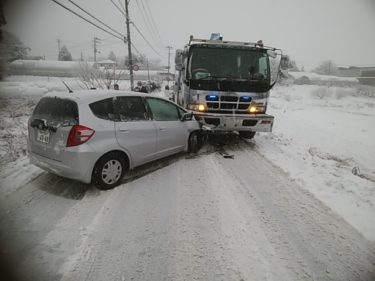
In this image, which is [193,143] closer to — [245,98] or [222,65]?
[245,98]

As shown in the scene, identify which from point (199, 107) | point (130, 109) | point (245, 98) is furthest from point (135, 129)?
point (245, 98)

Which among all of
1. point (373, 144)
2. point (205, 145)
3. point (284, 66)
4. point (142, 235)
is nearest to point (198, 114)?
point (205, 145)

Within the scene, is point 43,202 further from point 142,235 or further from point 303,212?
point 303,212

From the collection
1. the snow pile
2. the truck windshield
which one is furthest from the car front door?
the snow pile

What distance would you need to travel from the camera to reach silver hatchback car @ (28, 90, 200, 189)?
406cm

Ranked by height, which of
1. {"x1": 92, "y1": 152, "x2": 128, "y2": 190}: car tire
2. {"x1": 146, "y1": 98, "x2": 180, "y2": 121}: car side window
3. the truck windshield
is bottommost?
{"x1": 92, "y1": 152, "x2": 128, "y2": 190}: car tire

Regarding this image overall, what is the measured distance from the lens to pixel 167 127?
5.77m

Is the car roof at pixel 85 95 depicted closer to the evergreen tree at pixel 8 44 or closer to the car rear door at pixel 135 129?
the car rear door at pixel 135 129

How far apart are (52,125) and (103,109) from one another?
864 millimetres

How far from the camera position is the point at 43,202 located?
408cm

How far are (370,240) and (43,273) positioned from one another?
414 cm

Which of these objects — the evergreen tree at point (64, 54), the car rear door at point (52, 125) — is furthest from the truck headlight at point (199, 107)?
the evergreen tree at point (64, 54)

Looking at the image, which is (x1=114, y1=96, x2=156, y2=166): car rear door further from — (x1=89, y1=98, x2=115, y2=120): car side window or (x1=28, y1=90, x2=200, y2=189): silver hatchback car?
(x1=89, y1=98, x2=115, y2=120): car side window

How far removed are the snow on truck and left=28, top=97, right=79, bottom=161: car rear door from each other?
12.1 ft
